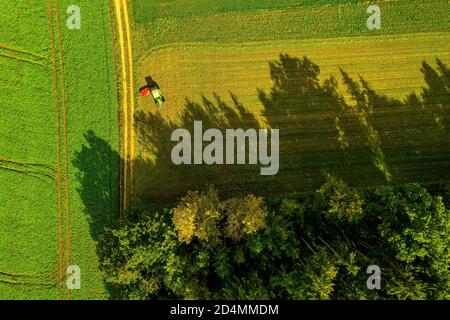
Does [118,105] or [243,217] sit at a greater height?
[118,105]

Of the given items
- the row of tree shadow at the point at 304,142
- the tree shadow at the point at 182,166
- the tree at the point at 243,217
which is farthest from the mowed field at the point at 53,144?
the tree at the point at 243,217

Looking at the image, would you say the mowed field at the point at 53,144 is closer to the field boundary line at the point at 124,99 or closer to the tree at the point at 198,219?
the field boundary line at the point at 124,99

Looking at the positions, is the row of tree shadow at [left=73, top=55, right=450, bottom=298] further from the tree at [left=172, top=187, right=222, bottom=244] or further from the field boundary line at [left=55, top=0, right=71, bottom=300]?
the tree at [left=172, top=187, right=222, bottom=244]

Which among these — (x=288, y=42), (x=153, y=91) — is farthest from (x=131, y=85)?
(x=288, y=42)

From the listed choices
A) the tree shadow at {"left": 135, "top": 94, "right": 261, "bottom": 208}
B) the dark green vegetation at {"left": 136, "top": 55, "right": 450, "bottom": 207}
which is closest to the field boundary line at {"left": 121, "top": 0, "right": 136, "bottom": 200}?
the tree shadow at {"left": 135, "top": 94, "right": 261, "bottom": 208}

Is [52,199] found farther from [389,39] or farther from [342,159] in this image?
[389,39]

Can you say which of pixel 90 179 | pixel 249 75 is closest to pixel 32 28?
pixel 90 179

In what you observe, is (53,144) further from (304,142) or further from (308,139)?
(308,139)
